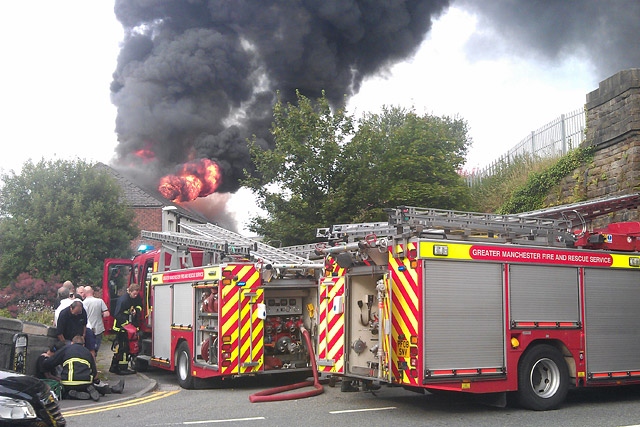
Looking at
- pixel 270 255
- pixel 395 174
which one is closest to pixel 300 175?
pixel 395 174

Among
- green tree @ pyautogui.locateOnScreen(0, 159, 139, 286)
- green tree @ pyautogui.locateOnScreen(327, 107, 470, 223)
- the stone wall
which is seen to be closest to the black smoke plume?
green tree @ pyautogui.locateOnScreen(0, 159, 139, 286)

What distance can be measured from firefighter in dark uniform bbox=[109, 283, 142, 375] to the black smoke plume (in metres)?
20.2

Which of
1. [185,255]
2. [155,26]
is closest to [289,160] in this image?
[185,255]

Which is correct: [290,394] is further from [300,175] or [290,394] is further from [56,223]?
[56,223]

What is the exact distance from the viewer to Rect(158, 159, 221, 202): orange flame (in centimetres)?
3369

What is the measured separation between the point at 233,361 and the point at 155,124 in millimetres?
25586

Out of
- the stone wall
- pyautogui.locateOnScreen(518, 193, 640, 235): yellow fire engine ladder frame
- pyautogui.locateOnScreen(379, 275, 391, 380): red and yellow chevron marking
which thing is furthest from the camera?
the stone wall

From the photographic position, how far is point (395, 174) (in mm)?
20875

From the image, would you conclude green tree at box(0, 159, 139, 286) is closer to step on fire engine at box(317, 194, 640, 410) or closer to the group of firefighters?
the group of firefighters

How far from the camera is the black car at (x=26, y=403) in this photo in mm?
5250

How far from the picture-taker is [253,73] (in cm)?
3678

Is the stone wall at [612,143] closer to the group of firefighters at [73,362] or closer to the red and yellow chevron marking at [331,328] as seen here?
the red and yellow chevron marking at [331,328]

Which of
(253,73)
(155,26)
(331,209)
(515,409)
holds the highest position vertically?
(155,26)

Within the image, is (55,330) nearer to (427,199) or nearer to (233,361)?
(233,361)
